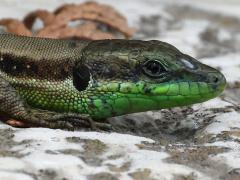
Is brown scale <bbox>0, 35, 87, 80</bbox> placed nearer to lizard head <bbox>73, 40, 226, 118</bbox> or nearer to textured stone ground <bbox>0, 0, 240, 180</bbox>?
lizard head <bbox>73, 40, 226, 118</bbox>

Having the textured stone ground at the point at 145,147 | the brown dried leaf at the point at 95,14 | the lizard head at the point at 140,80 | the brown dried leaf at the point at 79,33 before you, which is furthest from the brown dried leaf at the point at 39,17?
the lizard head at the point at 140,80

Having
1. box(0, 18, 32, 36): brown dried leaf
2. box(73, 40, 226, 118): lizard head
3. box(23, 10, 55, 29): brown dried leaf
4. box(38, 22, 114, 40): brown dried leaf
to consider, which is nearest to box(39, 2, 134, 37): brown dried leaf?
box(23, 10, 55, 29): brown dried leaf

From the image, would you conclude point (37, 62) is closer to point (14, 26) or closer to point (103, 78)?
point (103, 78)

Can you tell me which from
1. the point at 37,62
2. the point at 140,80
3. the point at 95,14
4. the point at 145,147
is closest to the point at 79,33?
the point at 95,14

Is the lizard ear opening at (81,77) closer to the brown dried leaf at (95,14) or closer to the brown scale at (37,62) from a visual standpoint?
the brown scale at (37,62)

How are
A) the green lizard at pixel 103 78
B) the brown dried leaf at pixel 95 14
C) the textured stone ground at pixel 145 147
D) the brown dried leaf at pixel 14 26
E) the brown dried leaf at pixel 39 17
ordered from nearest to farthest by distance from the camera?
the textured stone ground at pixel 145 147, the green lizard at pixel 103 78, the brown dried leaf at pixel 14 26, the brown dried leaf at pixel 39 17, the brown dried leaf at pixel 95 14

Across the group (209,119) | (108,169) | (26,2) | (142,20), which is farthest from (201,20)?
(108,169)

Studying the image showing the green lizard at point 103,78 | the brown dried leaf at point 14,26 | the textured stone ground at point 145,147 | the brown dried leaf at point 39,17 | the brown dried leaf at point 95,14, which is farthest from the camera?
the brown dried leaf at point 95,14
